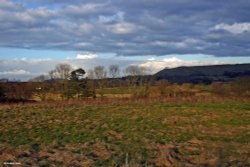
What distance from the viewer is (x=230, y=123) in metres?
30.2

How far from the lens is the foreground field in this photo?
15.5 meters

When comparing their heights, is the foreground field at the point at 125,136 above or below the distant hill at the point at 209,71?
below

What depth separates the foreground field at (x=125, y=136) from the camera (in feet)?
50.9

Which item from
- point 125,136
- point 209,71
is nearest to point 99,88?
point 125,136

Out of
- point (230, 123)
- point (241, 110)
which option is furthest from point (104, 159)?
point (241, 110)

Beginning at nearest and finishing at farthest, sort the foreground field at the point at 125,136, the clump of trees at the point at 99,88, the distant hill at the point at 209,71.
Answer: the foreground field at the point at 125,136, the clump of trees at the point at 99,88, the distant hill at the point at 209,71

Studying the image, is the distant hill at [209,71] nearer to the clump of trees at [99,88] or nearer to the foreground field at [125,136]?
the clump of trees at [99,88]

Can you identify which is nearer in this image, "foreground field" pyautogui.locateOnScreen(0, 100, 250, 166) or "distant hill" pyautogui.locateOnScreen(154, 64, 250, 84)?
"foreground field" pyautogui.locateOnScreen(0, 100, 250, 166)

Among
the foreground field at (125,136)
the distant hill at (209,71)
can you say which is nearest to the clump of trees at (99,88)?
the foreground field at (125,136)

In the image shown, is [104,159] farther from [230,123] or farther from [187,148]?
[230,123]

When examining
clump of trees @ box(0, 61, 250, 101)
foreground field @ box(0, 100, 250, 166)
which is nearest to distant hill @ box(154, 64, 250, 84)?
clump of trees @ box(0, 61, 250, 101)

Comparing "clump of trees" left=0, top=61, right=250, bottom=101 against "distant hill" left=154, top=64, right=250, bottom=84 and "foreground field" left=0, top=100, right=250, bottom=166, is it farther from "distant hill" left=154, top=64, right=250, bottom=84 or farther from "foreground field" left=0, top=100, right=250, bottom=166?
"distant hill" left=154, top=64, right=250, bottom=84

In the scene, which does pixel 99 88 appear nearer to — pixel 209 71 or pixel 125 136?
pixel 125 136

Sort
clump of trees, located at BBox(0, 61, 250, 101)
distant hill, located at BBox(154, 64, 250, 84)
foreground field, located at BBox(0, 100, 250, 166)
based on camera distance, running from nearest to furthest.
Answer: foreground field, located at BBox(0, 100, 250, 166), clump of trees, located at BBox(0, 61, 250, 101), distant hill, located at BBox(154, 64, 250, 84)
